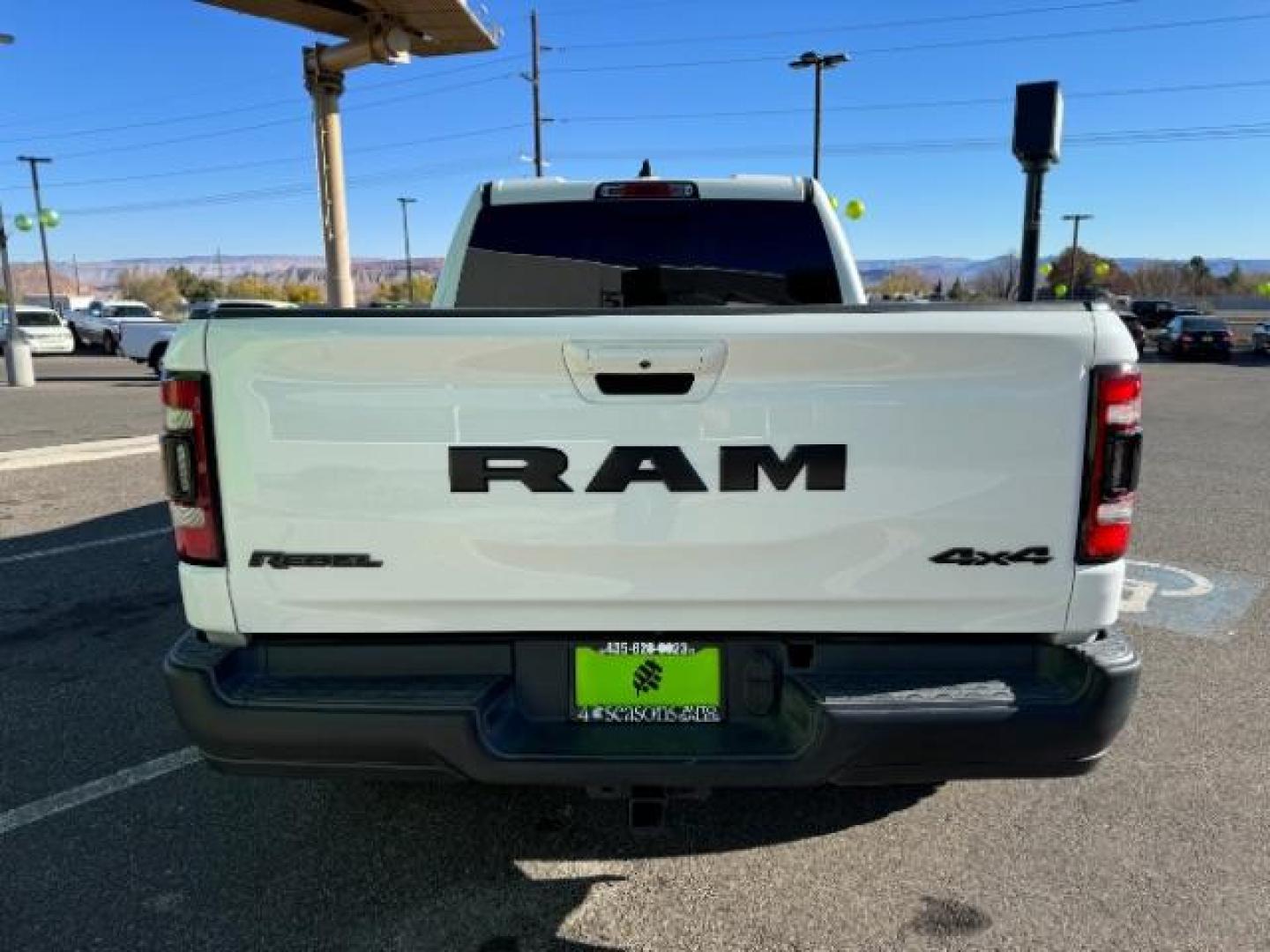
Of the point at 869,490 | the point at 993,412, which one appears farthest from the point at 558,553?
the point at 993,412

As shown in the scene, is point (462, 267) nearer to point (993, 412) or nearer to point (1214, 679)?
point (993, 412)

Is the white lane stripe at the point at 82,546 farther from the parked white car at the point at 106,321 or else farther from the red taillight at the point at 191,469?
the parked white car at the point at 106,321

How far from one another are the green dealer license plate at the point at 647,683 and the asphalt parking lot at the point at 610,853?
0.65 m

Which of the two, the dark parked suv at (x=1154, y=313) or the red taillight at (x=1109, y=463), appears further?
the dark parked suv at (x=1154, y=313)

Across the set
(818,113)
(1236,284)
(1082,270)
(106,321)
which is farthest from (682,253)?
(1236,284)

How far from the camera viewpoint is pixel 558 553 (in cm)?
228

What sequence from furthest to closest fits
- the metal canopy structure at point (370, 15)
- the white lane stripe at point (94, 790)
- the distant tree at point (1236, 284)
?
the distant tree at point (1236, 284)
the metal canopy structure at point (370, 15)
the white lane stripe at point (94, 790)

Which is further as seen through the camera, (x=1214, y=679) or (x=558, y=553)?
(x=1214, y=679)

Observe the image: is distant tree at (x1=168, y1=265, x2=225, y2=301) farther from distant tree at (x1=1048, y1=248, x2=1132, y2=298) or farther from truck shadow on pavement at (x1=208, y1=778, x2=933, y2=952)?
truck shadow on pavement at (x1=208, y1=778, x2=933, y2=952)

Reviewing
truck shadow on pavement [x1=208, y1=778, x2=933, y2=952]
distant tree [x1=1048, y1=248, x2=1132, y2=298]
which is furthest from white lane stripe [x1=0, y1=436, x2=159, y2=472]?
distant tree [x1=1048, y1=248, x2=1132, y2=298]

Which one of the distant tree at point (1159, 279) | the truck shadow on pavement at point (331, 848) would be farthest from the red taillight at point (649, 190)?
the distant tree at point (1159, 279)

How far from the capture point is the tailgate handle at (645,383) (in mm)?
2207

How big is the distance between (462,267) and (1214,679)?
397cm

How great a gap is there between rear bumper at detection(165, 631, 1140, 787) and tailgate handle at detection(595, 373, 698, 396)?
0.65 meters
